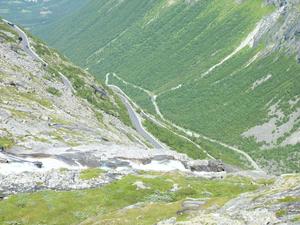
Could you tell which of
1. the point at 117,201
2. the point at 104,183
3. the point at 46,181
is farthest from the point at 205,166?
the point at 46,181

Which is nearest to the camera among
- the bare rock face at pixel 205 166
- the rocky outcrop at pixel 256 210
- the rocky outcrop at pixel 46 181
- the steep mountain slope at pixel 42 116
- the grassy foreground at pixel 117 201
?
the rocky outcrop at pixel 256 210

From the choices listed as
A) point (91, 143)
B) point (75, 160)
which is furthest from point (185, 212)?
point (91, 143)

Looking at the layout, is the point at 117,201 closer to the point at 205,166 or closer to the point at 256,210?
the point at 256,210

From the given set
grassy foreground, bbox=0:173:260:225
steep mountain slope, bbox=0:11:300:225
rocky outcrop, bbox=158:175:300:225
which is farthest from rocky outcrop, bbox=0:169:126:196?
rocky outcrop, bbox=158:175:300:225

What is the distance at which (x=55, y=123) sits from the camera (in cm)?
13500

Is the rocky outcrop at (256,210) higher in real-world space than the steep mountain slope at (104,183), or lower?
lower

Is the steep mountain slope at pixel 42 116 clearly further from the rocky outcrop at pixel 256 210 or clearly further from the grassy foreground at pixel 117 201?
the rocky outcrop at pixel 256 210

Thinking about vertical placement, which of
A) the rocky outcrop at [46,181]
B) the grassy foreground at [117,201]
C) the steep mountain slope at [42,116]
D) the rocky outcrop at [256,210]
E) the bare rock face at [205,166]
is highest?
the steep mountain slope at [42,116]

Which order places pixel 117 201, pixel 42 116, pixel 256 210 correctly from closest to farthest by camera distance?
pixel 256 210 < pixel 117 201 < pixel 42 116

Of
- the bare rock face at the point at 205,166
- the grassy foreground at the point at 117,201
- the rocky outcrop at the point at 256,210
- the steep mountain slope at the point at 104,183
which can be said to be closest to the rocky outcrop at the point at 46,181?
the steep mountain slope at the point at 104,183

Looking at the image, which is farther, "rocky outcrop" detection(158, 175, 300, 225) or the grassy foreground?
the grassy foreground

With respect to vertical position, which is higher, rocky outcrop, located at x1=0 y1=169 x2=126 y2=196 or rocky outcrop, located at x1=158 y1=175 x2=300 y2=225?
rocky outcrop, located at x1=0 y1=169 x2=126 y2=196

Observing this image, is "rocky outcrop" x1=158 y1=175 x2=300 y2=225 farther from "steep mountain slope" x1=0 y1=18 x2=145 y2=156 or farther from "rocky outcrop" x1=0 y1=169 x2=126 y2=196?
"steep mountain slope" x1=0 y1=18 x2=145 y2=156

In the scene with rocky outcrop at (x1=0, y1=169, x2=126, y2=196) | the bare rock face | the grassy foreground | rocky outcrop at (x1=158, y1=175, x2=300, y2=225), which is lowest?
rocky outcrop at (x1=158, y1=175, x2=300, y2=225)
